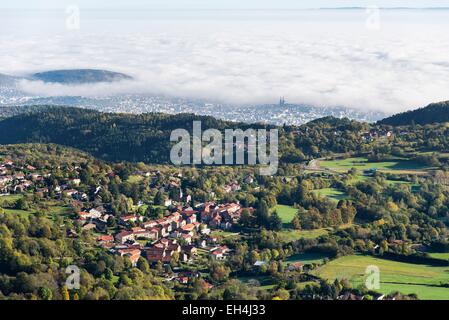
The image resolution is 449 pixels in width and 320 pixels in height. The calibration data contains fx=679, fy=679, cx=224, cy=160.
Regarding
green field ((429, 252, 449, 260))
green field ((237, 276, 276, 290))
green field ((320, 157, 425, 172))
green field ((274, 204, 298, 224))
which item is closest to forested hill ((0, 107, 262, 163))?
green field ((320, 157, 425, 172))

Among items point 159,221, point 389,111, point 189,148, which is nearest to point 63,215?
point 159,221

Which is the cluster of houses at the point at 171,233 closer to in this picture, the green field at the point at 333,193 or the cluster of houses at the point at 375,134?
the green field at the point at 333,193

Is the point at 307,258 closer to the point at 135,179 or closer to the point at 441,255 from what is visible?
the point at 441,255

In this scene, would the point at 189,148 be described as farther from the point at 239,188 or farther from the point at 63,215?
the point at 63,215

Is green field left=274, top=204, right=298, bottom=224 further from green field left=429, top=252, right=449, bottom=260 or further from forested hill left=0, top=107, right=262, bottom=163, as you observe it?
forested hill left=0, top=107, right=262, bottom=163

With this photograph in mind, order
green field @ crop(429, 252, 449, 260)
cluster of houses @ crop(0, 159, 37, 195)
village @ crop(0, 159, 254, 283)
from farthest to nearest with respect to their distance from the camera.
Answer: cluster of houses @ crop(0, 159, 37, 195) → village @ crop(0, 159, 254, 283) → green field @ crop(429, 252, 449, 260)

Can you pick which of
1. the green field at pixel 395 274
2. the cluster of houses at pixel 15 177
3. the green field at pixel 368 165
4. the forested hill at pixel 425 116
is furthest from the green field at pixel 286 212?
the forested hill at pixel 425 116
